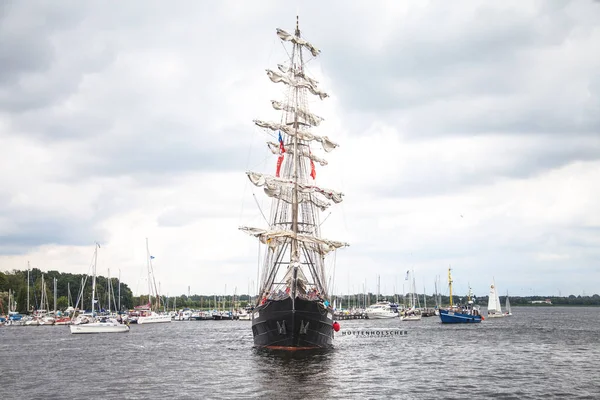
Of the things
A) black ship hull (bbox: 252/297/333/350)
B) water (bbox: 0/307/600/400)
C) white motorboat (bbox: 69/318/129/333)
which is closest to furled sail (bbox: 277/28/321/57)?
black ship hull (bbox: 252/297/333/350)

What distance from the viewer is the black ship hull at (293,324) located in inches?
2064

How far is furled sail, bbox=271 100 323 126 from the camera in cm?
6906

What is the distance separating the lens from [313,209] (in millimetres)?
67875

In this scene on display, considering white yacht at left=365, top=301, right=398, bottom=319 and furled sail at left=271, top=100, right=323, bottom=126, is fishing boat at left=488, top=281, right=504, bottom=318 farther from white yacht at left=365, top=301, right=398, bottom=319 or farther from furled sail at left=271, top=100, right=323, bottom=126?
furled sail at left=271, top=100, right=323, bottom=126

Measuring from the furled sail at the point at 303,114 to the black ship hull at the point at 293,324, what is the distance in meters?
24.0

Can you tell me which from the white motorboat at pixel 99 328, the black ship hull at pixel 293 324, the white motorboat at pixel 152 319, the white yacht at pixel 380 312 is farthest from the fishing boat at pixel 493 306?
the black ship hull at pixel 293 324

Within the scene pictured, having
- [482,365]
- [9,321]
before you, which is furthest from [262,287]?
[9,321]

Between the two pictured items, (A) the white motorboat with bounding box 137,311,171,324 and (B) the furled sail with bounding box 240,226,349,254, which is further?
(A) the white motorboat with bounding box 137,311,171,324

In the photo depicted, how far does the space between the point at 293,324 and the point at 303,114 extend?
27.1 metres

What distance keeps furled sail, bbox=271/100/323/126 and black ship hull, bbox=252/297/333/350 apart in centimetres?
2399

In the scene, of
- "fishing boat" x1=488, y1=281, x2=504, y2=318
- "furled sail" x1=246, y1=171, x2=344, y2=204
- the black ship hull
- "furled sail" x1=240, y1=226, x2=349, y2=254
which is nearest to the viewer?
the black ship hull

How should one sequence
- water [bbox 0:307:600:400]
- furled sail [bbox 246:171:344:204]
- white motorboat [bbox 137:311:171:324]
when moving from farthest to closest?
white motorboat [bbox 137:311:171:324]
furled sail [bbox 246:171:344:204]
water [bbox 0:307:600:400]

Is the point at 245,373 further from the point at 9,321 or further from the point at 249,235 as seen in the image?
the point at 9,321

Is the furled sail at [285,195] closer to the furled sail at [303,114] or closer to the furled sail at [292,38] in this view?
the furled sail at [303,114]
